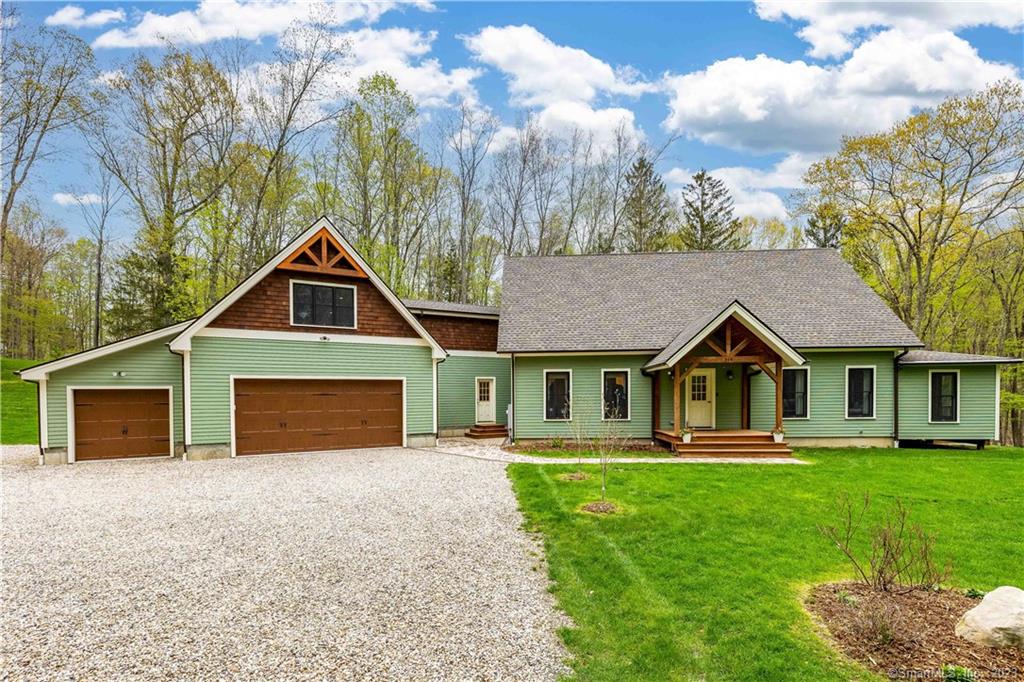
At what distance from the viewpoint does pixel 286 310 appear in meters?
13.7

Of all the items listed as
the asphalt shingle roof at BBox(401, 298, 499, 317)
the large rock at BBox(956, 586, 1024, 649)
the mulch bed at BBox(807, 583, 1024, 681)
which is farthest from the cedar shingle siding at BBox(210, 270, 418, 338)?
the large rock at BBox(956, 586, 1024, 649)

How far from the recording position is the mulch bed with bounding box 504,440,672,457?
14305 millimetres

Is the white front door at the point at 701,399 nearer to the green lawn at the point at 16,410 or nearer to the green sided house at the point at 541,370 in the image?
the green sided house at the point at 541,370

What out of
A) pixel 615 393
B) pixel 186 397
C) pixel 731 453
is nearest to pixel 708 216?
pixel 615 393

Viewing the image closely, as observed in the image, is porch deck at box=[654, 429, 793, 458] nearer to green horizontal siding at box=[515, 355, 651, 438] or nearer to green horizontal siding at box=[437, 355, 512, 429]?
green horizontal siding at box=[515, 355, 651, 438]

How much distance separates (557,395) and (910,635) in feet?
39.0

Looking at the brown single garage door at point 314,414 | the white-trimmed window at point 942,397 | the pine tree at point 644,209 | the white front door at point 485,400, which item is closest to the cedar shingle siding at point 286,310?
the brown single garage door at point 314,414

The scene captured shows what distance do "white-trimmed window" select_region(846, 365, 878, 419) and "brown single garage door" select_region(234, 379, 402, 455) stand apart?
45.2 feet

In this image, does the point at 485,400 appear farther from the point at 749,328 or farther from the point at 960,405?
the point at 960,405

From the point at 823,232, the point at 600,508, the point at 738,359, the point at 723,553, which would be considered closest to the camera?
the point at 723,553

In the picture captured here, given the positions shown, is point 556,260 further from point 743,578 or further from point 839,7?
point 743,578

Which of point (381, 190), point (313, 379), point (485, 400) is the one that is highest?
point (381, 190)

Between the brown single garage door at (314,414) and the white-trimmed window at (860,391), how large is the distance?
45.2 ft

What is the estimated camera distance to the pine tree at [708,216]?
100 feet
